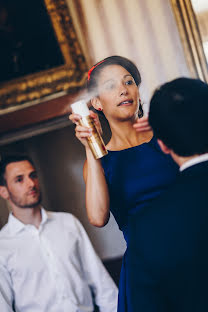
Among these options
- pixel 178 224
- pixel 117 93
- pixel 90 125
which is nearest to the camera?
pixel 178 224

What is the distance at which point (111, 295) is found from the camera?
97 centimetres

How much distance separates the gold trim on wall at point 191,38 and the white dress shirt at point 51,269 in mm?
625

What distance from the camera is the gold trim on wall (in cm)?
96

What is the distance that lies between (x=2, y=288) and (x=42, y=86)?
666 millimetres

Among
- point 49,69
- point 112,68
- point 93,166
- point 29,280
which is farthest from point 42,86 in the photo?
point 29,280

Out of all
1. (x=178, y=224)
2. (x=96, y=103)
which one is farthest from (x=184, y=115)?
(x=96, y=103)

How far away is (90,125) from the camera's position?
0.64 metres

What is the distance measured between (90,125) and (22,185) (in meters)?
0.45

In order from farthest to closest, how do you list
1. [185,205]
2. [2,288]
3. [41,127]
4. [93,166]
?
[41,127], [2,288], [93,166], [185,205]

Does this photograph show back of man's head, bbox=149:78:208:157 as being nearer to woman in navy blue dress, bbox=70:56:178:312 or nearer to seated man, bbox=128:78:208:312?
seated man, bbox=128:78:208:312

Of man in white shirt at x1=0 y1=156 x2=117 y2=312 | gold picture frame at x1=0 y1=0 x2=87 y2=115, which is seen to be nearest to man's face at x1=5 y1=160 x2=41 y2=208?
man in white shirt at x1=0 y1=156 x2=117 y2=312

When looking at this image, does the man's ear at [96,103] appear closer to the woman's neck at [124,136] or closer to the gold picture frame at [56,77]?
the woman's neck at [124,136]

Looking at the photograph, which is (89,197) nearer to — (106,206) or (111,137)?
(106,206)

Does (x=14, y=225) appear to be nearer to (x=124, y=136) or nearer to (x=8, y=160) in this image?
(x=8, y=160)
